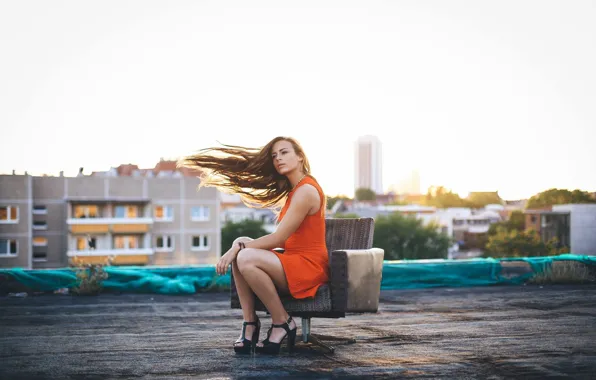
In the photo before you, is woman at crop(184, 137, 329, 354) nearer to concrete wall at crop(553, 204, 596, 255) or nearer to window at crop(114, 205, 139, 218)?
concrete wall at crop(553, 204, 596, 255)

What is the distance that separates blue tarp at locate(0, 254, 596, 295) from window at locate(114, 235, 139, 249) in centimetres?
5597

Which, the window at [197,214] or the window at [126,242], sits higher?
the window at [197,214]

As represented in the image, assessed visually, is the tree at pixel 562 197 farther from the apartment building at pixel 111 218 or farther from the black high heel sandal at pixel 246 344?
the black high heel sandal at pixel 246 344

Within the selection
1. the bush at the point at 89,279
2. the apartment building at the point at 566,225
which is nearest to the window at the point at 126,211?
the apartment building at the point at 566,225

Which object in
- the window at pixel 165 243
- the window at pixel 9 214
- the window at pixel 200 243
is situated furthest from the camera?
the window at pixel 165 243

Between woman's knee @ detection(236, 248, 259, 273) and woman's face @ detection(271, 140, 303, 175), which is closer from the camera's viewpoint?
woman's knee @ detection(236, 248, 259, 273)

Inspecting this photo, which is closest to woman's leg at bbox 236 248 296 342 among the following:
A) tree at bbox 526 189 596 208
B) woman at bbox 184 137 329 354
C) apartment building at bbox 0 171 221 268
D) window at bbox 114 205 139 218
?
woman at bbox 184 137 329 354

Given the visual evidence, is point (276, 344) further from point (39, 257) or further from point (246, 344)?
point (39, 257)

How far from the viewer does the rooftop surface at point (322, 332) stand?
3.08m

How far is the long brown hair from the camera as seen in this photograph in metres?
3.95

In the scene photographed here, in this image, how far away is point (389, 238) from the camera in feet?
215

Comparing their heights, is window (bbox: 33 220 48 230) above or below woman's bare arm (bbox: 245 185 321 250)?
below

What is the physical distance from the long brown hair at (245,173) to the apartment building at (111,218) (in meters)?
56.7

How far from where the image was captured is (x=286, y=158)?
12.4 ft
